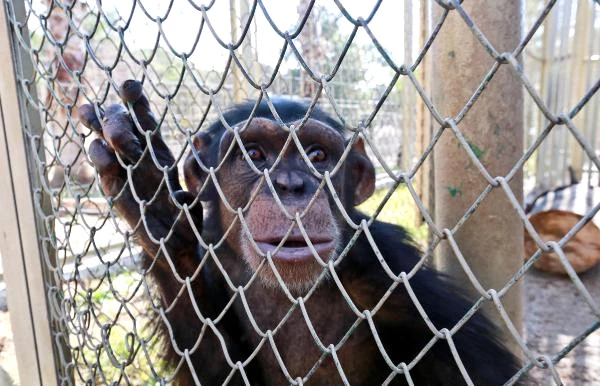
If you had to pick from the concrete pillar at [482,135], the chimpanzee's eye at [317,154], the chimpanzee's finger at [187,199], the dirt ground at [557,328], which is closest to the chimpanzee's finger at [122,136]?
the chimpanzee's finger at [187,199]

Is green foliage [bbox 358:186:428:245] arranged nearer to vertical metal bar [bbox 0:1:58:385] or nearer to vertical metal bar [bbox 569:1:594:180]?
vertical metal bar [bbox 569:1:594:180]

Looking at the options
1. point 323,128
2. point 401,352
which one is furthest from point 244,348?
point 323,128

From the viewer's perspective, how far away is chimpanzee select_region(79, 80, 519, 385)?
5.20 feet

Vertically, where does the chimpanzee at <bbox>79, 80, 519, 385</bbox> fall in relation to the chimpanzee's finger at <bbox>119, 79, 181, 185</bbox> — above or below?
below

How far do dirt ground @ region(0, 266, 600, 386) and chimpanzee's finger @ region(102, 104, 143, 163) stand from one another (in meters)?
1.35

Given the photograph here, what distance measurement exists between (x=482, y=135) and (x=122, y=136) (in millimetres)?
1126

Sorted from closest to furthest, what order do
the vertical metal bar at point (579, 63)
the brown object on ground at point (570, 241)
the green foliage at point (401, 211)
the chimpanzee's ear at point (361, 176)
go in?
1. the chimpanzee's ear at point (361, 176)
2. the brown object on ground at point (570, 241)
3. the green foliage at point (401, 211)
4. the vertical metal bar at point (579, 63)

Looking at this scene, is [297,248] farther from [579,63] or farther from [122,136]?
[579,63]

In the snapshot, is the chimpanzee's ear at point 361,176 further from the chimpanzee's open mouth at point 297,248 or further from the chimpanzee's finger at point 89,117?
the chimpanzee's finger at point 89,117

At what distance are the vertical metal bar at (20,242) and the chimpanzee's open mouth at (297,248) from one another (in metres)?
0.90

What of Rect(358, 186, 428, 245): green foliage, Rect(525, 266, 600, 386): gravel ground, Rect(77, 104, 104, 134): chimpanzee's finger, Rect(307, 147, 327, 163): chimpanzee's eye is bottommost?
Rect(525, 266, 600, 386): gravel ground

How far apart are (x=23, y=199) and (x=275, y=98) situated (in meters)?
1.11

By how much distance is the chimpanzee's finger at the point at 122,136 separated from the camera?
1625mm

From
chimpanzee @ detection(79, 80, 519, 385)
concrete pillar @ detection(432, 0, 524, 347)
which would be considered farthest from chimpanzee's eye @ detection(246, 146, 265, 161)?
concrete pillar @ detection(432, 0, 524, 347)
